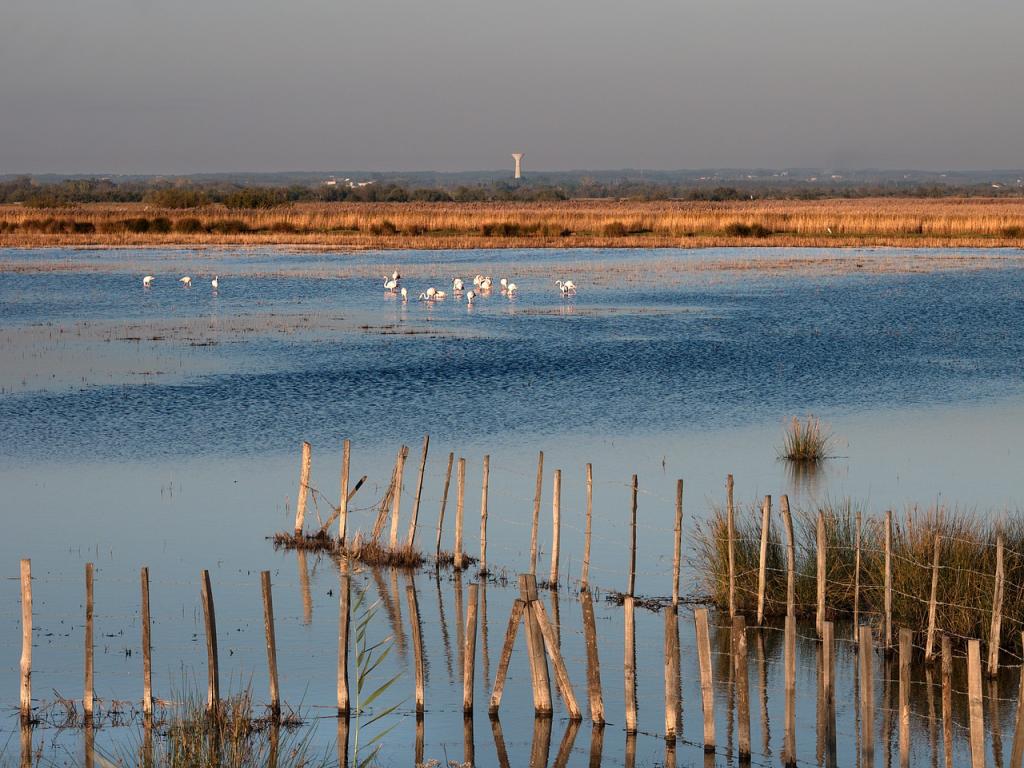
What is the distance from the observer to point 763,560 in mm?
12203

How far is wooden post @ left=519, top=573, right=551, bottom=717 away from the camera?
9633 millimetres

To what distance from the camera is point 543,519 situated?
56.2 ft

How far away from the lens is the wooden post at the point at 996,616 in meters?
10.4

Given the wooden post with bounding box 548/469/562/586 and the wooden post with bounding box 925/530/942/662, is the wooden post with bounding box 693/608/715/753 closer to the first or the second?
the wooden post with bounding box 925/530/942/662

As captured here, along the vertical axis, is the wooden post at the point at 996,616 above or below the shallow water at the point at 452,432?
above

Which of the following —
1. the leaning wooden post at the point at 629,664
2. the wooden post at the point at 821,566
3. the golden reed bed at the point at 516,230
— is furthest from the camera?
the golden reed bed at the point at 516,230

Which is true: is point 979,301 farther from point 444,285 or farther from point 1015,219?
point 1015,219

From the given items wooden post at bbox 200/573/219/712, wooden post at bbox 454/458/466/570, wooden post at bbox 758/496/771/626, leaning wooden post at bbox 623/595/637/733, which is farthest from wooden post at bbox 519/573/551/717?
wooden post at bbox 454/458/466/570

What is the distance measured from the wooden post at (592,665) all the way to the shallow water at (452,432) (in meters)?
0.23

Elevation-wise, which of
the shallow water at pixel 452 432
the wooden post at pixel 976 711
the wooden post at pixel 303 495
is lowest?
the shallow water at pixel 452 432

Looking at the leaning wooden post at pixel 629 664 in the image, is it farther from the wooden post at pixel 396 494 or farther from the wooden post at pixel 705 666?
the wooden post at pixel 396 494

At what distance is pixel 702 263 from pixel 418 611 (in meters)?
44.2

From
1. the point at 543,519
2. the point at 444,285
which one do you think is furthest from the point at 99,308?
the point at 543,519

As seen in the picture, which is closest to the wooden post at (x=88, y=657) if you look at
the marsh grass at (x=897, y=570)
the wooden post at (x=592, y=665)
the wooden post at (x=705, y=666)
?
the wooden post at (x=592, y=665)
